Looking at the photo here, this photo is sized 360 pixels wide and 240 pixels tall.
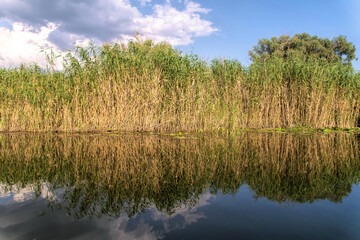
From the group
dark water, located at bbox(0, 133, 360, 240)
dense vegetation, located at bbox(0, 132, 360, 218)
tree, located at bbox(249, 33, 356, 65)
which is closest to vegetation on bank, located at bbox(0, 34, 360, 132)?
dense vegetation, located at bbox(0, 132, 360, 218)

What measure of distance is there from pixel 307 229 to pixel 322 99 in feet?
32.7

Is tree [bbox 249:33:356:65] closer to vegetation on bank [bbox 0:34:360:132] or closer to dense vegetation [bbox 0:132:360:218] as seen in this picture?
vegetation on bank [bbox 0:34:360:132]

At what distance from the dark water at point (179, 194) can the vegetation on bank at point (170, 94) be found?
331cm

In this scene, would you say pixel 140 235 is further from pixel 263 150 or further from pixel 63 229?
pixel 263 150

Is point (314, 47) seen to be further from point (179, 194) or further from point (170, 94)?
point (179, 194)

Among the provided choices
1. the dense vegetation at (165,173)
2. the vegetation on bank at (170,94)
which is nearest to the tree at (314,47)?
the vegetation on bank at (170,94)

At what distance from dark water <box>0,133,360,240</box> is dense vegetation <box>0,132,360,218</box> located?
1 cm

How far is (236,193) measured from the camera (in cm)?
316

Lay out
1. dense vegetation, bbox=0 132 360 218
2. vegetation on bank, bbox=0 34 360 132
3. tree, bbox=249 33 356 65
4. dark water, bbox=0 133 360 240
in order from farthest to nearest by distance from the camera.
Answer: tree, bbox=249 33 356 65 → vegetation on bank, bbox=0 34 360 132 → dense vegetation, bbox=0 132 360 218 → dark water, bbox=0 133 360 240

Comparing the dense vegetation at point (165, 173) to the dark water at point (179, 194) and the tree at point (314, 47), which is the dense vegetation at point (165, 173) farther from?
the tree at point (314, 47)

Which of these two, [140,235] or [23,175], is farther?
[23,175]

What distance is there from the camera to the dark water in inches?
88.2

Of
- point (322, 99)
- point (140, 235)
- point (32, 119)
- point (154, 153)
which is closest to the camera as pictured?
point (140, 235)

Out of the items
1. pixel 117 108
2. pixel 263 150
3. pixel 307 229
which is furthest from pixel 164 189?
pixel 117 108
